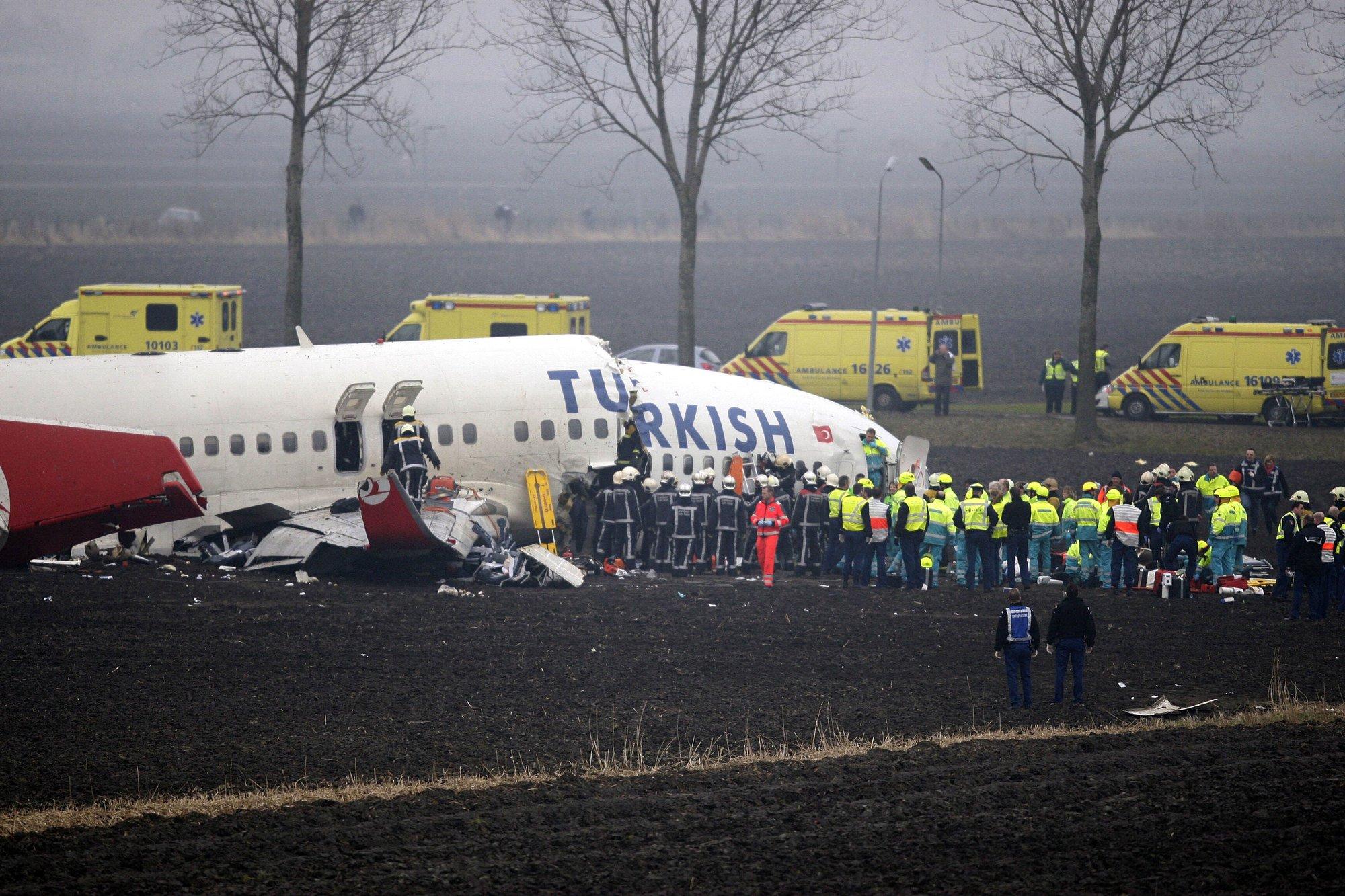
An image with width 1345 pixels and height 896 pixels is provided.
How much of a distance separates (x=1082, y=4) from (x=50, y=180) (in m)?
120

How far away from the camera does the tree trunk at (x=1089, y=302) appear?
117 feet

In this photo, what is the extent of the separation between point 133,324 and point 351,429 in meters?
19.3

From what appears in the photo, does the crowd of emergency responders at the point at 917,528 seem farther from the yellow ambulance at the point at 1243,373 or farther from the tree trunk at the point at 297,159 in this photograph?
the yellow ambulance at the point at 1243,373

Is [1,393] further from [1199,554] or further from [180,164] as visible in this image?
[180,164]

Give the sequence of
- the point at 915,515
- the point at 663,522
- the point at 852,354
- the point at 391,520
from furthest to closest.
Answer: the point at 852,354 < the point at 663,522 < the point at 915,515 < the point at 391,520

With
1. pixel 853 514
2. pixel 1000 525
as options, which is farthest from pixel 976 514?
pixel 853 514

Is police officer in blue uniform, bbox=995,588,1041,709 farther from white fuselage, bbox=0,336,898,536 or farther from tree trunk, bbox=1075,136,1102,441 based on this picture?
tree trunk, bbox=1075,136,1102,441

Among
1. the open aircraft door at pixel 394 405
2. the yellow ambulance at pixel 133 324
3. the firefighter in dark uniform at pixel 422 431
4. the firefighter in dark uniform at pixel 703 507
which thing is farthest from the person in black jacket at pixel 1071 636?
the yellow ambulance at pixel 133 324

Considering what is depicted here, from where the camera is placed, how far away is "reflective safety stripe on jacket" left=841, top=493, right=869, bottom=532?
2244cm

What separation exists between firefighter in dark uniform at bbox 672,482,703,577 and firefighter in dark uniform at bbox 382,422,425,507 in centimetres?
426

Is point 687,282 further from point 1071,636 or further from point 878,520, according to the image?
point 1071,636

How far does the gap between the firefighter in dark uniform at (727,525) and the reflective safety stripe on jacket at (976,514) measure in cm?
380

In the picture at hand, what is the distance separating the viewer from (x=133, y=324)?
3938cm

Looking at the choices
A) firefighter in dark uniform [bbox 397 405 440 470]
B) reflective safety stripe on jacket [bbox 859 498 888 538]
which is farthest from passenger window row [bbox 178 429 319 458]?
reflective safety stripe on jacket [bbox 859 498 888 538]
